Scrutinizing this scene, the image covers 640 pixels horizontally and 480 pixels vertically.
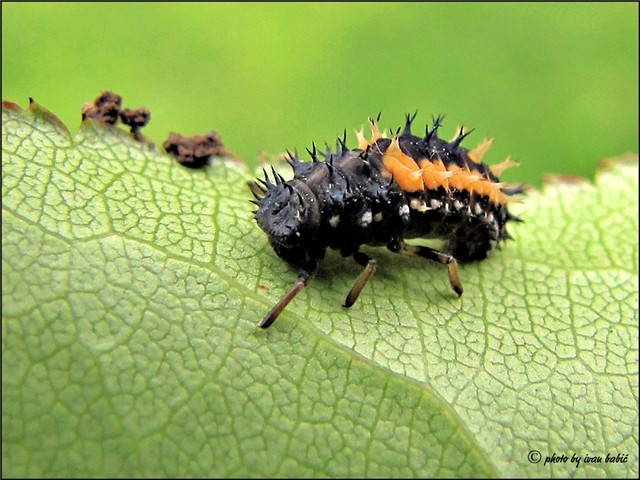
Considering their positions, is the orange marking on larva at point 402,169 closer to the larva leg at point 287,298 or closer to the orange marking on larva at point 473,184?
the orange marking on larva at point 473,184

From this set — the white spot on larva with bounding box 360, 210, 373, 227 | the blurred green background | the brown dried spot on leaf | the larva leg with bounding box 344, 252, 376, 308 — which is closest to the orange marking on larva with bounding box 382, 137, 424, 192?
the white spot on larva with bounding box 360, 210, 373, 227

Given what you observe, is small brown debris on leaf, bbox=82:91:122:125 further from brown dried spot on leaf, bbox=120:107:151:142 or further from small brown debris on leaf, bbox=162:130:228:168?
small brown debris on leaf, bbox=162:130:228:168

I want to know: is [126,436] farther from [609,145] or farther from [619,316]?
[609,145]

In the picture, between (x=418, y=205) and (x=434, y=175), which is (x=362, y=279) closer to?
(x=418, y=205)

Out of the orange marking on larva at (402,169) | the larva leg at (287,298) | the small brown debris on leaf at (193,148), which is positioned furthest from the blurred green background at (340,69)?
the larva leg at (287,298)

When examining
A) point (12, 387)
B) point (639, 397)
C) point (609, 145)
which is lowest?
point (12, 387)

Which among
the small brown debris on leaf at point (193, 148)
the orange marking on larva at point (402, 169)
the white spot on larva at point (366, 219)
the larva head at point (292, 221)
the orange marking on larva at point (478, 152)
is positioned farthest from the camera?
the orange marking on larva at point (478, 152)

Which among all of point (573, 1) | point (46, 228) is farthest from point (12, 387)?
point (573, 1)
